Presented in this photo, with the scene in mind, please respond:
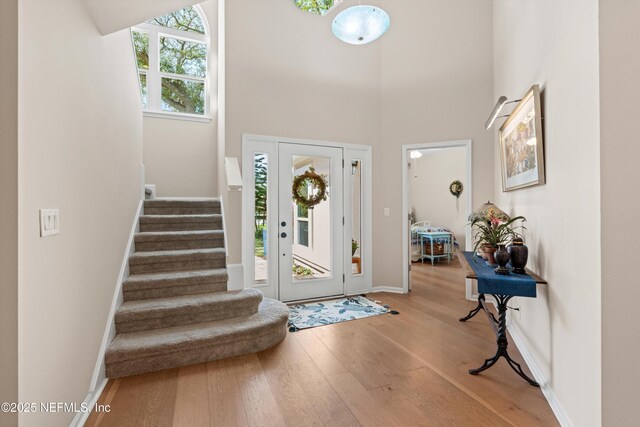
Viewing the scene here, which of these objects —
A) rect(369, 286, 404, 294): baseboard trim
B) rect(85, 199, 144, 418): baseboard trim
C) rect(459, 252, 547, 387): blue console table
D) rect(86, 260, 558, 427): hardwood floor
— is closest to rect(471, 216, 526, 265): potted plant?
rect(459, 252, 547, 387): blue console table

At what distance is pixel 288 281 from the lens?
4152 millimetres

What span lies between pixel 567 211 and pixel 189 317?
295 cm

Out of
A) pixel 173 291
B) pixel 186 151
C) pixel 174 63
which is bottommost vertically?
pixel 173 291

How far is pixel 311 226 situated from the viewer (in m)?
4.30

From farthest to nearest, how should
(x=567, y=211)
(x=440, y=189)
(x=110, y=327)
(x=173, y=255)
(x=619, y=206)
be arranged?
1. (x=440, y=189)
2. (x=173, y=255)
3. (x=110, y=327)
4. (x=567, y=211)
5. (x=619, y=206)

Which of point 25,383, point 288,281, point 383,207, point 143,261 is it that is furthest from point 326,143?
point 25,383

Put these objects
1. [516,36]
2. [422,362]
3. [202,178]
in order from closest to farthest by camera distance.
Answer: [422,362], [516,36], [202,178]

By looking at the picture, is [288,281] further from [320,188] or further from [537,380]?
[537,380]

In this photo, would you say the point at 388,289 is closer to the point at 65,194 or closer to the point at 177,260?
the point at 177,260

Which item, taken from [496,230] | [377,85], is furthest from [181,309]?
[377,85]

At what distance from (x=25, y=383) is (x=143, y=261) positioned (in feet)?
6.64

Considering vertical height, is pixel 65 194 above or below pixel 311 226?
above
